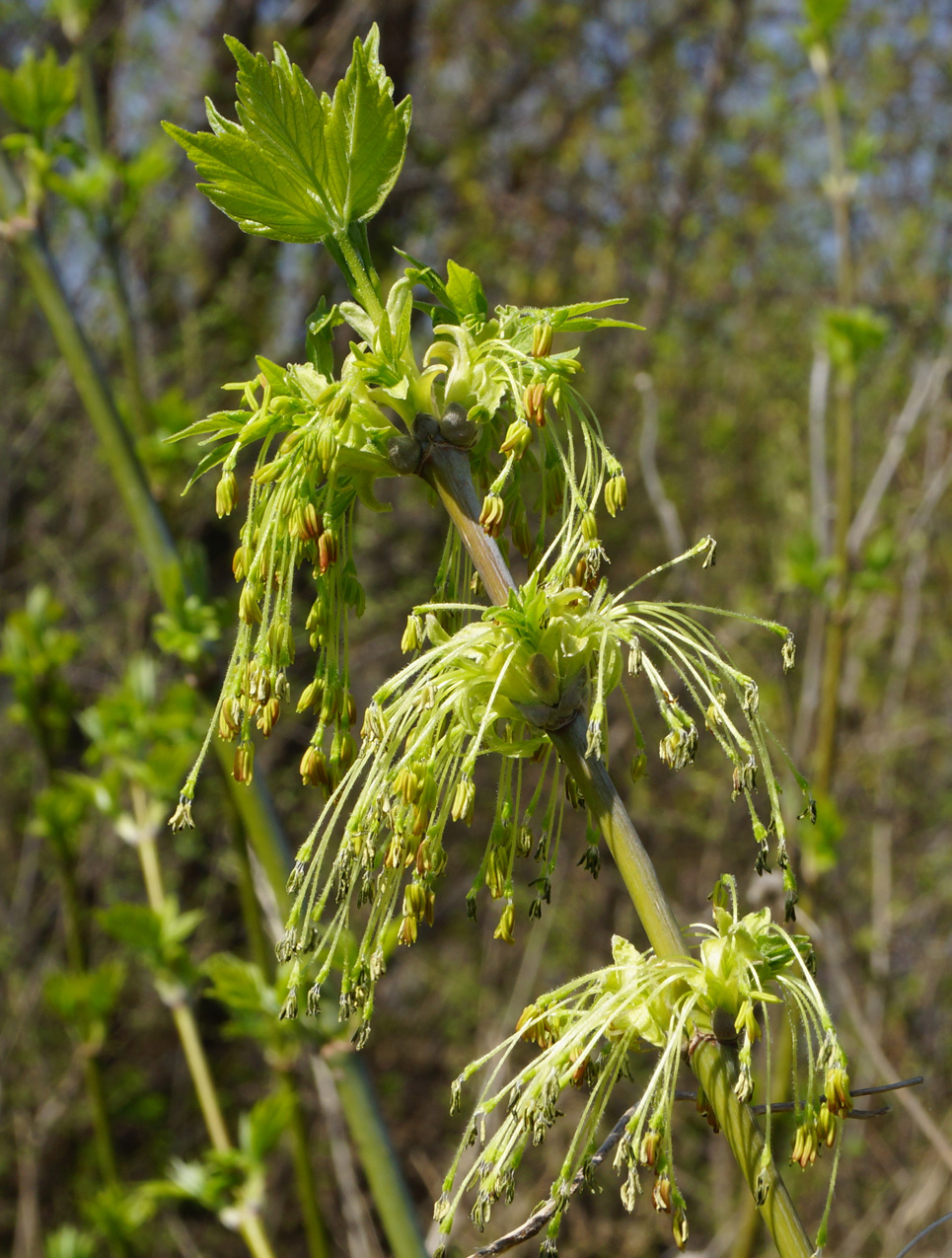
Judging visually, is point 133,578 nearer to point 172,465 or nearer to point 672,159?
point 172,465

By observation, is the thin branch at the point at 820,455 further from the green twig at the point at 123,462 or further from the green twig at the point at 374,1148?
the green twig at the point at 374,1148

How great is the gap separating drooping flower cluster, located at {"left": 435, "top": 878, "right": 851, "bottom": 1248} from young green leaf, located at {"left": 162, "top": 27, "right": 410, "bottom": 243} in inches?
28.9

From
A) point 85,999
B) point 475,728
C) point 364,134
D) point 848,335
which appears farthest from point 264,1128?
point 848,335

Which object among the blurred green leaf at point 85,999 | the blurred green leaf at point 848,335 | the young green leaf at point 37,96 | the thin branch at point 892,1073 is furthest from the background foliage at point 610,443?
the young green leaf at point 37,96

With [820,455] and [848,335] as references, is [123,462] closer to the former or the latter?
[848,335]

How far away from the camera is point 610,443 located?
6.25m

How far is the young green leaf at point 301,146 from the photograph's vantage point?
1.01m

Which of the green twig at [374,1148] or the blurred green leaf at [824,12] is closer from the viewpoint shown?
the green twig at [374,1148]

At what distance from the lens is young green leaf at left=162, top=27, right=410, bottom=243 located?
1.01 meters

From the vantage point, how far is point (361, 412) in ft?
3.45

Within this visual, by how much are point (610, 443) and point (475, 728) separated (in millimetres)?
5364

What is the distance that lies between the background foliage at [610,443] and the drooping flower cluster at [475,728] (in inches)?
106

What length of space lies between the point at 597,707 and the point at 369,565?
17.9 feet

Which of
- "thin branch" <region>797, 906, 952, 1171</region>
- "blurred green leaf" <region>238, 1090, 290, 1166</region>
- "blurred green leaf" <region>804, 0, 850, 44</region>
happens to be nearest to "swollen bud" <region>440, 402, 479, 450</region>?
"thin branch" <region>797, 906, 952, 1171</region>
